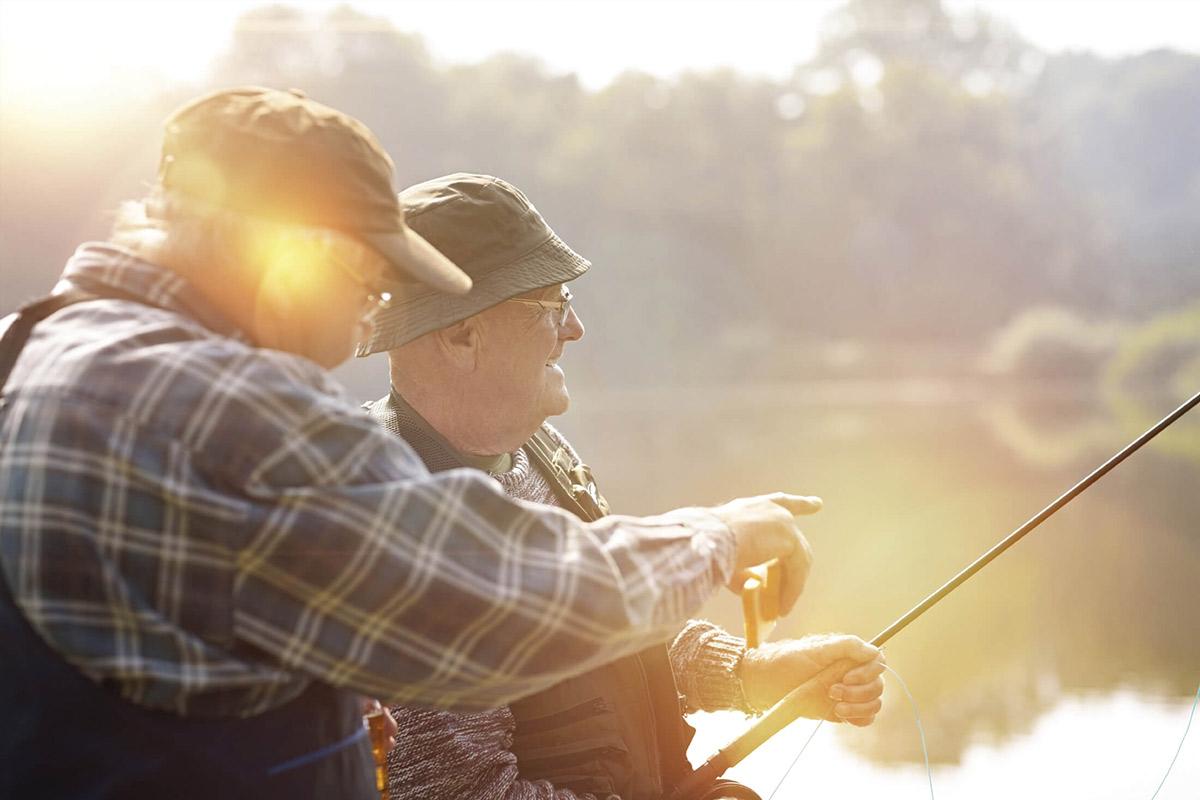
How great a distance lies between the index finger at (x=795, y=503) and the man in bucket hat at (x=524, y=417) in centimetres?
35

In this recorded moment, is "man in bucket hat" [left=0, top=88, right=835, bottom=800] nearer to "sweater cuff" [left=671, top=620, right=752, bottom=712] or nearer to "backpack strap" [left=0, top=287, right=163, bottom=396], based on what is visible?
"backpack strap" [left=0, top=287, right=163, bottom=396]

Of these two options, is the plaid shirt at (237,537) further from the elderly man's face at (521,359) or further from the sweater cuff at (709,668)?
the sweater cuff at (709,668)

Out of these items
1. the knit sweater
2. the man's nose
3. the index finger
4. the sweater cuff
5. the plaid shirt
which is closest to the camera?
the plaid shirt

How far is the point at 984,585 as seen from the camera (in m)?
7.62

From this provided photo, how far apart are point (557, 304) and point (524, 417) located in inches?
6.7

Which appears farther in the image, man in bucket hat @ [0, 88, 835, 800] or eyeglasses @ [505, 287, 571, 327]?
eyeglasses @ [505, 287, 571, 327]

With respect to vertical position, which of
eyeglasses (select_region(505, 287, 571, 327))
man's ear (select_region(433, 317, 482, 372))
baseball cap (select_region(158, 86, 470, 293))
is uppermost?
baseball cap (select_region(158, 86, 470, 293))

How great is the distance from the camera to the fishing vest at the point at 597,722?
6.05 ft

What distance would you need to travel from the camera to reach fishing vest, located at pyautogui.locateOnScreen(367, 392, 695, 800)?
6.05 ft

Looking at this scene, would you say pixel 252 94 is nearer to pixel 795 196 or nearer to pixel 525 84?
pixel 795 196

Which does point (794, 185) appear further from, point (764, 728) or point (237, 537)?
point (237, 537)

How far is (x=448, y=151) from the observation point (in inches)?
1247

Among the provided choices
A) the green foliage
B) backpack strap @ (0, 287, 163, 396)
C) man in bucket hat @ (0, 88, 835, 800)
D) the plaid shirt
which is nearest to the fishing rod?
man in bucket hat @ (0, 88, 835, 800)

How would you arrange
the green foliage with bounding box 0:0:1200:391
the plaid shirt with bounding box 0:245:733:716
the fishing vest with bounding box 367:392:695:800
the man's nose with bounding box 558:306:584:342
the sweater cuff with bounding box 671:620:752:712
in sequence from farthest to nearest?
the green foliage with bounding box 0:0:1200:391
the sweater cuff with bounding box 671:620:752:712
the man's nose with bounding box 558:306:584:342
the fishing vest with bounding box 367:392:695:800
the plaid shirt with bounding box 0:245:733:716
